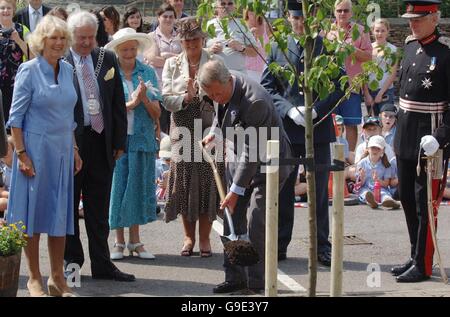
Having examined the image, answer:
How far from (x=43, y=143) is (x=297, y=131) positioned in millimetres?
2467

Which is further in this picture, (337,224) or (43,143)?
(43,143)

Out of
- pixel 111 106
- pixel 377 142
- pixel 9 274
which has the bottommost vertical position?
pixel 9 274

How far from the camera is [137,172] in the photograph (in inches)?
374

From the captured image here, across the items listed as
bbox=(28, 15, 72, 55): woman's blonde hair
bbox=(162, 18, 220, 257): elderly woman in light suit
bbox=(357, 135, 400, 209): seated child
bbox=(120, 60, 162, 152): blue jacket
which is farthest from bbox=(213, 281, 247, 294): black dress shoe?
bbox=(357, 135, 400, 209): seated child

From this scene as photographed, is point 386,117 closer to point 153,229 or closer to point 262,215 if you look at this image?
point 153,229

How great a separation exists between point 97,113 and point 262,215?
1515mm

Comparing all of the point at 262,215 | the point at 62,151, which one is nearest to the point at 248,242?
the point at 262,215

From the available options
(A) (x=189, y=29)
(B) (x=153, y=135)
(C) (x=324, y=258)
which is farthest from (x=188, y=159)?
(C) (x=324, y=258)

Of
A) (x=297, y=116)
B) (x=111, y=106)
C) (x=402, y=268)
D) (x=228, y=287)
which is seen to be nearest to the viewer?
(x=228, y=287)

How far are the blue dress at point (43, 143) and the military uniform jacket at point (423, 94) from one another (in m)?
2.65

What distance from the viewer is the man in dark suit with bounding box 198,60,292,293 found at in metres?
7.83

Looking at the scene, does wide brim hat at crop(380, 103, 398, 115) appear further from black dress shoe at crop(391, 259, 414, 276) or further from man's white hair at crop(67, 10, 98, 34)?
man's white hair at crop(67, 10, 98, 34)

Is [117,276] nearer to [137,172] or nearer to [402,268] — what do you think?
[137,172]

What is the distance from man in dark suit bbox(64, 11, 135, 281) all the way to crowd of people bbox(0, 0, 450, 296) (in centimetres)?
1
